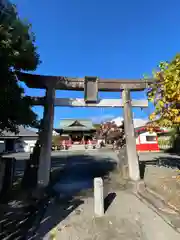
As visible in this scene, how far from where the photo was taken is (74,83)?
33.2 ft

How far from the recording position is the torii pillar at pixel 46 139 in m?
8.97

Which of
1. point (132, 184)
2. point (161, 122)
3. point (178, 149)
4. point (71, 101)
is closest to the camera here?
point (161, 122)

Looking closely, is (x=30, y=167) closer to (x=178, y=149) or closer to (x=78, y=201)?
(x=78, y=201)

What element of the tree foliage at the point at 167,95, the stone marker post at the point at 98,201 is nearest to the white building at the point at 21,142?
the tree foliage at the point at 167,95

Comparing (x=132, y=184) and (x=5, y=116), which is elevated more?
(x=5, y=116)

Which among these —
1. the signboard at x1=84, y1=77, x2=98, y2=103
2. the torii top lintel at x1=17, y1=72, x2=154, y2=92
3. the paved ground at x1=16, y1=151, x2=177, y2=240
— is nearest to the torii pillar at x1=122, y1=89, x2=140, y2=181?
the torii top lintel at x1=17, y1=72, x2=154, y2=92

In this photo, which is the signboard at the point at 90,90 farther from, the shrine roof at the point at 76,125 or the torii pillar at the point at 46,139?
the shrine roof at the point at 76,125

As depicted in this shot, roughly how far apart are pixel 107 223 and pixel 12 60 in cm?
526

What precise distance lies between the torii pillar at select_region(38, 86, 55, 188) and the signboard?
1.56 m

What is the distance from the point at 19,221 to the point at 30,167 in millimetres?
4139

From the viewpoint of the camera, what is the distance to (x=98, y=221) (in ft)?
17.1

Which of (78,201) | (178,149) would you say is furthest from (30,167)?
(178,149)

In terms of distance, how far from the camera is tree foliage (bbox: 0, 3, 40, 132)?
19.2 ft

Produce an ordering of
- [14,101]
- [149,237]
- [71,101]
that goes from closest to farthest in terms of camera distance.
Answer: [149,237], [14,101], [71,101]
